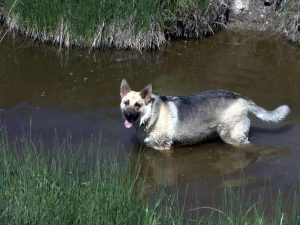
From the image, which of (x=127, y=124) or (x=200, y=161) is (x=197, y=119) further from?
(x=127, y=124)

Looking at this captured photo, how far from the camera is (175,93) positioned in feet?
34.0

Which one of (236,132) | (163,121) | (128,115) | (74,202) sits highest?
(128,115)

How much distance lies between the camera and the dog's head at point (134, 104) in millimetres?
8422

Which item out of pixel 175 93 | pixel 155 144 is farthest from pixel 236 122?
pixel 175 93

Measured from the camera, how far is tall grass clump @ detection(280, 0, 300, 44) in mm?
11961

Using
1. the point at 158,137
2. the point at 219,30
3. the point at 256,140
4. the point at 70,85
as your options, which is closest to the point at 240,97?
the point at 256,140

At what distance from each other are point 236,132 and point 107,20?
3591 millimetres

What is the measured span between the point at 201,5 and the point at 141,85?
222cm

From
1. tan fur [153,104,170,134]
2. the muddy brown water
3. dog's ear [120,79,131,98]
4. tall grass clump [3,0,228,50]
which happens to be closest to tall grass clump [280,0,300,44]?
the muddy brown water

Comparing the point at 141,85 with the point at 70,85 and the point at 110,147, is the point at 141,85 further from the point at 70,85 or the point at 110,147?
the point at 110,147

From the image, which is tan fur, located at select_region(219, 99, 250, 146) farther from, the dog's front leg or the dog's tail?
the dog's front leg

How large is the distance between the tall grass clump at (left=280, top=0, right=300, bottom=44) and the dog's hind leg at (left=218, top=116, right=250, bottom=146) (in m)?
3.80

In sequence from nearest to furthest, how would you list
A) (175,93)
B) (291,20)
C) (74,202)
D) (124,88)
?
(74,202), (124,88), (175,93), (291,20)

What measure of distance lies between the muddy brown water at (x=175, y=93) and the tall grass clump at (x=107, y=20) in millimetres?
236
